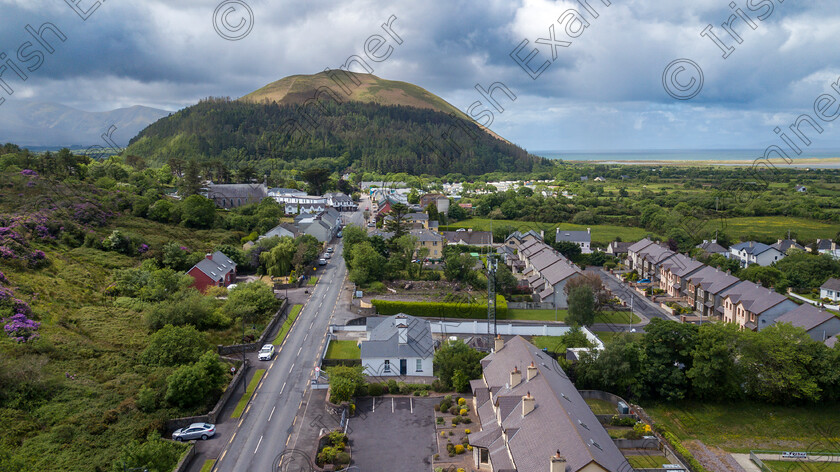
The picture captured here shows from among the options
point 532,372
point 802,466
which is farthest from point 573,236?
point 532,372

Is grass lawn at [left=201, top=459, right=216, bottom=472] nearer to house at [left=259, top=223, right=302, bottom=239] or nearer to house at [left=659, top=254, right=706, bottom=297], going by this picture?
house at [left=259, top=223, right=302, bottom=239]

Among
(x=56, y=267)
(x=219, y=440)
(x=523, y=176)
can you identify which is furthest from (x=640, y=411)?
(x=523, y=176)

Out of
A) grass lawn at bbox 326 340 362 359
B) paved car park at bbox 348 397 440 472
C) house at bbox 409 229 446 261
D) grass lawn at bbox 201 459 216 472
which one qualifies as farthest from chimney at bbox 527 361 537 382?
house at bbox 409 229 446 261

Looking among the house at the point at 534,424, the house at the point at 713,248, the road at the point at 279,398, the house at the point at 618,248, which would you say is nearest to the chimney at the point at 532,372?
the house at the point at 534,424

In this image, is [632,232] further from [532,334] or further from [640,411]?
[640,411]

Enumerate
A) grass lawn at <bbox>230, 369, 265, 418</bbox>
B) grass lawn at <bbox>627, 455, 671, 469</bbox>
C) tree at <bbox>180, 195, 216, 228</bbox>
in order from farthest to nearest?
1. tree at <bbox>180, 195, 216, 228</bbox>
2. grass lawn at <bbox>230, 369, 265, 418</bbox>
3. grass lawn at <bbox>627, 455, 671, 469</bbox>

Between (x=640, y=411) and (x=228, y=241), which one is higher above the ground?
(x=228, y=241)
